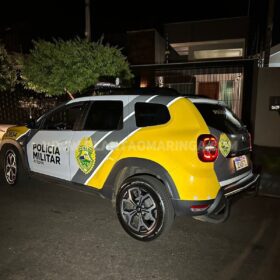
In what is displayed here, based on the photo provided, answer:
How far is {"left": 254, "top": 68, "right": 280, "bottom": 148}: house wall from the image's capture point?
28.9 feet

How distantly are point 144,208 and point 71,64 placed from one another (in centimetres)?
543

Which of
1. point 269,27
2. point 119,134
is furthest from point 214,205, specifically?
point 269,27

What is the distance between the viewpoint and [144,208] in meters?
3.31

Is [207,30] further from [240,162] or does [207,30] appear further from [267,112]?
[240,162]

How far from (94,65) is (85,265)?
5.79m

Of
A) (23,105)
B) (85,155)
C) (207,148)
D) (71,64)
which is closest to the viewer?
(207,148)

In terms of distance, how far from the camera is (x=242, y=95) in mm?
11062

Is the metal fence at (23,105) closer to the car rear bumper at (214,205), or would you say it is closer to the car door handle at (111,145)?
the car door handle at (111,145)

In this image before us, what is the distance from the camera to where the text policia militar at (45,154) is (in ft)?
13.9

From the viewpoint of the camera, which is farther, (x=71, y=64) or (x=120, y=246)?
(x=71, y=64)

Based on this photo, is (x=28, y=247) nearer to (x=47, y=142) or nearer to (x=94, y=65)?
(x=47, y=142)

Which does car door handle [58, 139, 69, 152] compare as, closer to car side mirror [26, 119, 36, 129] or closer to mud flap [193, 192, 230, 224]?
car side mirror [26, 119, 36, 129]

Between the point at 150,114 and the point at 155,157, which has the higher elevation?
the point at 150,114

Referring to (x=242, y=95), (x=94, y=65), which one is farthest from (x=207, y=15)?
(x=94, y=65)
